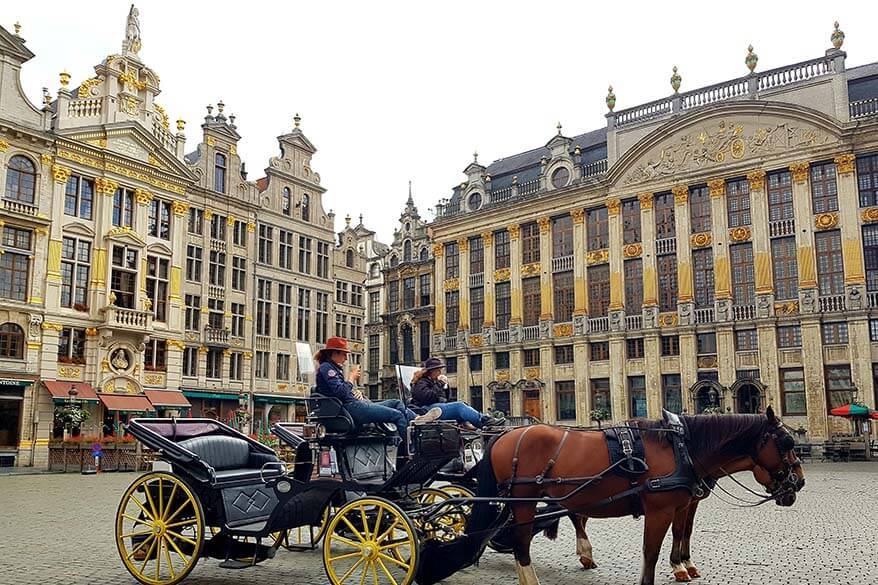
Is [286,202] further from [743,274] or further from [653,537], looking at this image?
[653,537]

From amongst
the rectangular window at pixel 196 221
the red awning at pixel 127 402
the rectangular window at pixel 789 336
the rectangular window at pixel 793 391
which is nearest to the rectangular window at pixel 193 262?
the rectangular window at pixel 196 221

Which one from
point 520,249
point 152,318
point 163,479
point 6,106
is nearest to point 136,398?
point 152,318

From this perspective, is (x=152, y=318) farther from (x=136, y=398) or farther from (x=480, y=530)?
(x=480, y=530)

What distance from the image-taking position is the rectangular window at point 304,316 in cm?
4284

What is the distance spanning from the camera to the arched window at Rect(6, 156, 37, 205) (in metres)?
30.3

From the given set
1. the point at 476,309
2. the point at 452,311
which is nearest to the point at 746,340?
the point at 476,309

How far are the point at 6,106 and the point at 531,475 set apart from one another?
101ft

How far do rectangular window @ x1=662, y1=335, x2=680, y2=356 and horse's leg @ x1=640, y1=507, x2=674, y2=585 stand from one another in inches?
1176

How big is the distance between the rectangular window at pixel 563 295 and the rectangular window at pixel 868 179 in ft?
44.8

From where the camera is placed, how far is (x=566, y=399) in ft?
128

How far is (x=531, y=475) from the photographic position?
738cm

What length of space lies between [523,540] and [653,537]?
1180mm

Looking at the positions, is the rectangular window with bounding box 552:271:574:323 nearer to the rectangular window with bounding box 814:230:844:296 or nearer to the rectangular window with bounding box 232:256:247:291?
the rectangular window with bounding box 814:230:844:296

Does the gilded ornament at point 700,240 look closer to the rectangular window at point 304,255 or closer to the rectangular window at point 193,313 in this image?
the rectangular window at point 304,255
